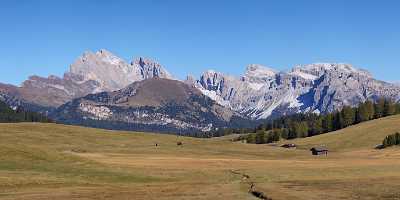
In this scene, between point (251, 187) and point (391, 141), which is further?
point (391, 141)

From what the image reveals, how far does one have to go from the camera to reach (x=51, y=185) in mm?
64312

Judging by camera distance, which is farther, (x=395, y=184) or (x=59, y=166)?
(x=59, y=166)

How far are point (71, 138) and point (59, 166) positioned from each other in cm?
10182

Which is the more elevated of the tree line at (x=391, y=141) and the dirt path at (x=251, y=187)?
the tree line at (x=391, y=141)

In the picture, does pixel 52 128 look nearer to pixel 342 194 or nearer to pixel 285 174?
pixel 285 174

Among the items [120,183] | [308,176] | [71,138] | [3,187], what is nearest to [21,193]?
[3,187]

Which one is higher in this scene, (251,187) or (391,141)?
(391,141)

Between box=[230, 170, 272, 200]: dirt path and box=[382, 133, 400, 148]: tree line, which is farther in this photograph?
box=[382, 133, 400, 148]: tree line

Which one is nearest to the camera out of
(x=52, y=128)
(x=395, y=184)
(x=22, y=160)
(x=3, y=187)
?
(x=3, y=187)

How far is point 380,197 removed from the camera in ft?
167

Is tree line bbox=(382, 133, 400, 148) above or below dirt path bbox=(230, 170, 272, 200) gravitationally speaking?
above

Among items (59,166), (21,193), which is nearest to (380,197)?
(21,193)

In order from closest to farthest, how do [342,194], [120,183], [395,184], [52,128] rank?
[342,194] → [395,184] → [120,183] → [52,128]

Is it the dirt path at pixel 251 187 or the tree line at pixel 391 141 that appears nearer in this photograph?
the dirt path at pixel 251 187
